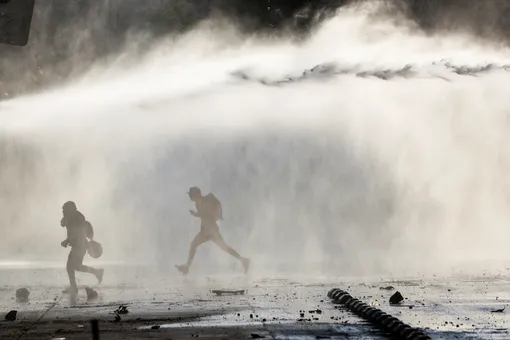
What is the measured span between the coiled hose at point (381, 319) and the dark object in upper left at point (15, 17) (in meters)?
5.30

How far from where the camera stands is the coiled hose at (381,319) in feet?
33.5

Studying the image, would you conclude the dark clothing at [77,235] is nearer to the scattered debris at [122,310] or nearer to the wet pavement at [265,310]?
the wet pavement at [265,310]

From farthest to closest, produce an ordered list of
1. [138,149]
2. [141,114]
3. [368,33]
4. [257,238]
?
[138,149] → [257,238] → [141,114] → [368,33]

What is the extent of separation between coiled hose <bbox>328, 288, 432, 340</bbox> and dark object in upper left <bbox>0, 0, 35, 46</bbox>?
17.4ft

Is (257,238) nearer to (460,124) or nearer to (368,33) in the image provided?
(460,124)

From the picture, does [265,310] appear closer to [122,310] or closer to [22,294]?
[122,310]

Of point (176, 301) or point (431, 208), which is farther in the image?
point (431, 208)

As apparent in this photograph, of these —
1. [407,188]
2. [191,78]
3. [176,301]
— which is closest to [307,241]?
[407,188]

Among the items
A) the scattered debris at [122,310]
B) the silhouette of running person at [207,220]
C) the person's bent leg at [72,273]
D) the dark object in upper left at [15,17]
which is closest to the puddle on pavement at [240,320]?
the scattered debris at [122,310]

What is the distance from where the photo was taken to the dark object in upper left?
10.0 m

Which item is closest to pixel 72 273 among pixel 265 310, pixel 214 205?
pixel 214 205

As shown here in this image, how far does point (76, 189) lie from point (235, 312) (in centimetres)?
3138

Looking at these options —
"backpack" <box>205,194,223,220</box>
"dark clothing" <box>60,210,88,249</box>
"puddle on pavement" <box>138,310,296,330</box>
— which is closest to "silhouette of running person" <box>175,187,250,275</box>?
"backpack" <box>205,194,223,220</box>

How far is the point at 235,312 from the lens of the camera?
13672 mm
